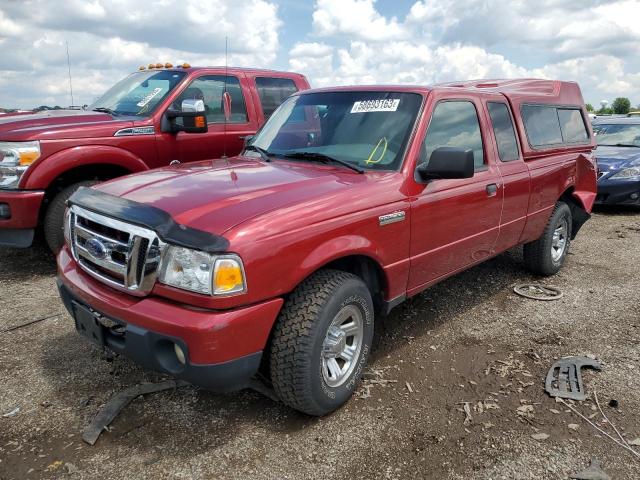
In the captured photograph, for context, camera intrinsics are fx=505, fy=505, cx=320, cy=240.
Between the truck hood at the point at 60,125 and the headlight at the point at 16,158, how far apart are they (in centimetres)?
6

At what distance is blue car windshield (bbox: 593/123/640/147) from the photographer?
9.88 m

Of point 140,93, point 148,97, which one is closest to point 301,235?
point 148,97

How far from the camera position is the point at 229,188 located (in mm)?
2797

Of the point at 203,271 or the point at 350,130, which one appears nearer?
the point at 203,271

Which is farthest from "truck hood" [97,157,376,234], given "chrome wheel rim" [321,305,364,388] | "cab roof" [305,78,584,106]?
"cab roof" [305,78,584,106]

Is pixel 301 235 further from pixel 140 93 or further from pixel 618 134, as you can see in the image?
pixel 618 134

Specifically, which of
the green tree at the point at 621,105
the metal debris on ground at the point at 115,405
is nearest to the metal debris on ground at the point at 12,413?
the metal debris on ground at the point at 115,405

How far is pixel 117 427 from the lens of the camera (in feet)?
9.07

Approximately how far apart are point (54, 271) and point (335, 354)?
12.2ft

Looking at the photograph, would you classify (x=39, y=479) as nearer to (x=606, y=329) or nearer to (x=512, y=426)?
(x=512, y=426)

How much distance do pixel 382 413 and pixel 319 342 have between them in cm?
68

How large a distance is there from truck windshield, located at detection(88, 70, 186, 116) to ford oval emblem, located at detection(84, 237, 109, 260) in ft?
10.2

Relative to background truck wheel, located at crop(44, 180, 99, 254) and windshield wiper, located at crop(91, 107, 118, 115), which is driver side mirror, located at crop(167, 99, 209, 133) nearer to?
windshield wiper, located at crop(91, 107, 118, 115)

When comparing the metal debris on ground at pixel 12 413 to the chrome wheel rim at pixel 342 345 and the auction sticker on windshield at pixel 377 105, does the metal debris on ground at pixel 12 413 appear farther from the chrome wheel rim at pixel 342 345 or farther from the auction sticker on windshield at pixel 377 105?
the auction sticker on windshield at pixel 377 105
